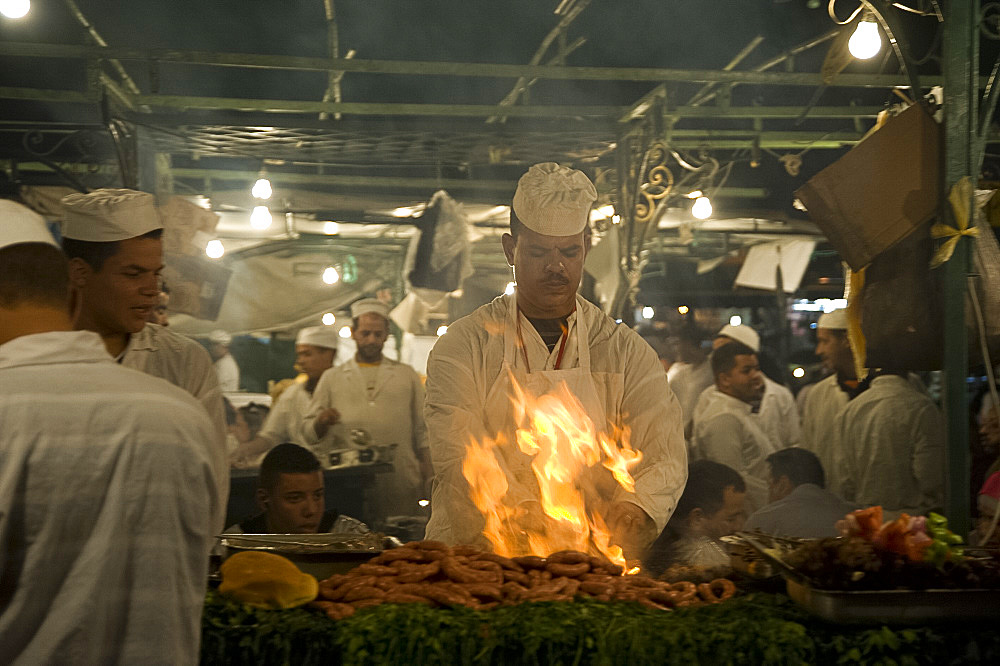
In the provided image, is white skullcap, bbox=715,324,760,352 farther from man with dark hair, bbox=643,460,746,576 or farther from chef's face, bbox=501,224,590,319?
chef's face, bbox=501,224,590,319

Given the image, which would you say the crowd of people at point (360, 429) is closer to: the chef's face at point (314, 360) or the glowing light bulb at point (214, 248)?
the chef's face at point (314, 360)

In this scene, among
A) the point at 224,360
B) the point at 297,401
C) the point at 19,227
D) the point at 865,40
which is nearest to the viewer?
the point at 19,227

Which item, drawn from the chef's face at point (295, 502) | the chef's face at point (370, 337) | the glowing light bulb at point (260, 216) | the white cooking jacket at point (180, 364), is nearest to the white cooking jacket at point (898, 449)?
the chef's face at point (295, 502)

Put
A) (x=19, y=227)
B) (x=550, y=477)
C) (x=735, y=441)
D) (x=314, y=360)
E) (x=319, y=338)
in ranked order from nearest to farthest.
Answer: (x=19, y=227) < (x=550, y=477) < (x=735, y=441) < (x=314, y=360) < (x=319, y=338)

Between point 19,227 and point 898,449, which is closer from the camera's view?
point 19,227

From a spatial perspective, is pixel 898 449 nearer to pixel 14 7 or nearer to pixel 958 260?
pixel 958 260

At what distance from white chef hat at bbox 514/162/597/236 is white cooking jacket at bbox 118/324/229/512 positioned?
1.55 metres

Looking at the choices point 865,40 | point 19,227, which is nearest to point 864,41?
point 865,40

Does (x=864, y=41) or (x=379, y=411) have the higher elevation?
(x=864, y=41)

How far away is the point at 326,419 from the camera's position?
310 inches

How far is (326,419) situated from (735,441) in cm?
333

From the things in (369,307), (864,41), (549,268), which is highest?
(864,41)

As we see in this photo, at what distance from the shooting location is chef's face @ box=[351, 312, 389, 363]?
7941mm

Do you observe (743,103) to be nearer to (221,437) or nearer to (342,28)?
(342,28)
